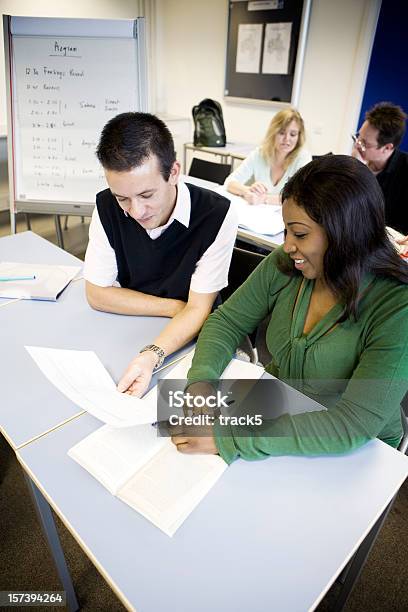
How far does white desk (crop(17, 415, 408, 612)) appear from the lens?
0.63 m

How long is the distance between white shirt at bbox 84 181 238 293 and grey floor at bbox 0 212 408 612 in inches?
38.0

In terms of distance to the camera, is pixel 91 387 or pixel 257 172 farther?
pixel 257 172

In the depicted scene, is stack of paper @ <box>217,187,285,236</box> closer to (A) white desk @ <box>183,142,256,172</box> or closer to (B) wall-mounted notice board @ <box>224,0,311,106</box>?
(A) white desk @ <box>183,142,256,172</box>

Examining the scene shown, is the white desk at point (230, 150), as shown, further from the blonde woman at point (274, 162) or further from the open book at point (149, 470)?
the open book at point (149, 470)

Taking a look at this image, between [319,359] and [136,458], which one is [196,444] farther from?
[319,359]

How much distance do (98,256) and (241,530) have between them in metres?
1.01

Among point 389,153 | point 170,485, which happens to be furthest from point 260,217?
point 170,485

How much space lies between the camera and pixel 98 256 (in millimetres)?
1403

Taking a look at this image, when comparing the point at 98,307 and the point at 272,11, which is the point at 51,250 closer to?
the point at 98,307

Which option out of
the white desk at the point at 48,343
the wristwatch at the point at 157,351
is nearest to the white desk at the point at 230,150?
the white desk at the point at 48,343

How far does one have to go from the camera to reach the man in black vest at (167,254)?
4.12 feet

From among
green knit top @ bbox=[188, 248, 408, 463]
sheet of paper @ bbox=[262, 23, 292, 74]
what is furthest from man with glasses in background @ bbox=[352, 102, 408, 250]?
sheet of paper @ bbox=[262, 23, 292, 74]

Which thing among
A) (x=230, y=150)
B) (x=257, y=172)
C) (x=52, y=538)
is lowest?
(x=52, y=538)

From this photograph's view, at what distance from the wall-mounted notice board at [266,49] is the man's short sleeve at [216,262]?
3.42m
